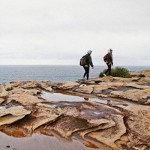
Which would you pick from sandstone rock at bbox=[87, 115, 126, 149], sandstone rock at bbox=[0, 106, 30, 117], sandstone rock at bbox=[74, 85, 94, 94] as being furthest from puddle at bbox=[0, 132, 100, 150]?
sandstone rock at bbox=[74, 85, 94, 94]

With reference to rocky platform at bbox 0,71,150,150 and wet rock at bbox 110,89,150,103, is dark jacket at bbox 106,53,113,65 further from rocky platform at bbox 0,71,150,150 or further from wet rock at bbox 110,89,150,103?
rocky platform at bbox 0,71,150,150

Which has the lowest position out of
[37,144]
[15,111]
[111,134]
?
[37,144]

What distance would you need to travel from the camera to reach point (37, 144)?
28.6 ft

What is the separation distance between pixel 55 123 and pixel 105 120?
1933 millimetres

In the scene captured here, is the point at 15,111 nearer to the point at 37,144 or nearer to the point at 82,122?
the point at 37,144

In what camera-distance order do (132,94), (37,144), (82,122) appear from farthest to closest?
(132,94) < (82,122) < (37,144)

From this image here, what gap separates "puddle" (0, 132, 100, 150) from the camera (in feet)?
27.5

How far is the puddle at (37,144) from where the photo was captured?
8383 millimetres

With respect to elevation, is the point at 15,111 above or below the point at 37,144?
above

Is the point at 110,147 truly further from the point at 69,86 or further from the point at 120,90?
the point at 69,86

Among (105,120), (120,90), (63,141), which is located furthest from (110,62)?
(63,141)

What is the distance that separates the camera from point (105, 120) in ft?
33.0

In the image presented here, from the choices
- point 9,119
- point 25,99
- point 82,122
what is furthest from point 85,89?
point 9,119

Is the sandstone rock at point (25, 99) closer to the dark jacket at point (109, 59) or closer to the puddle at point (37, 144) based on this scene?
the puddle at point (37, 144)
